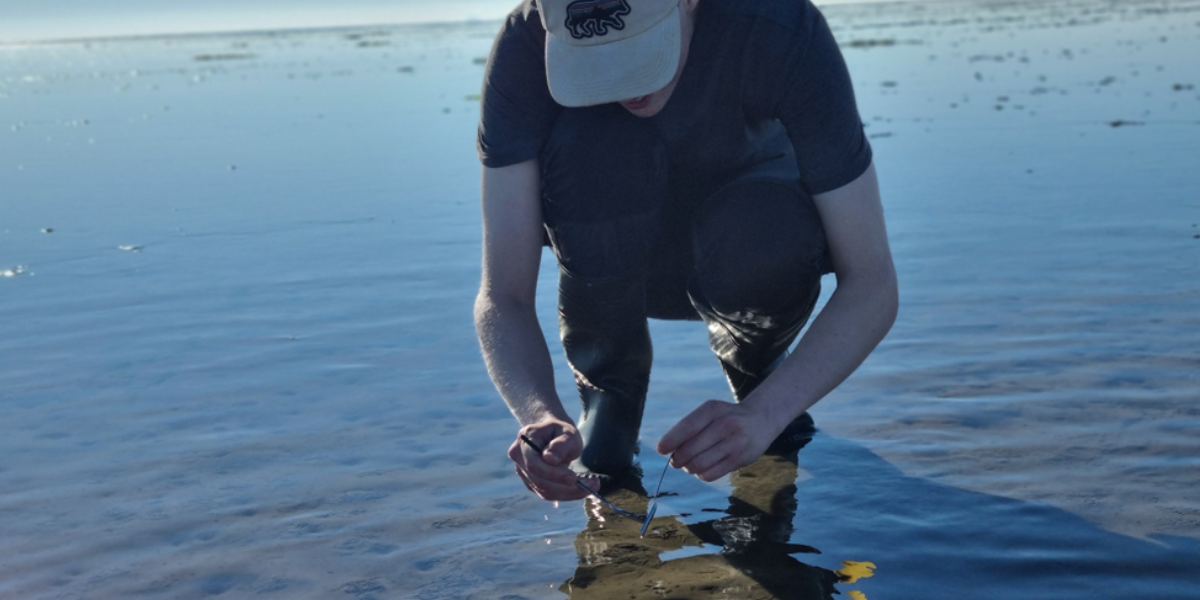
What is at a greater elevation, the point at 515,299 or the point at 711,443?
the point at 515,299

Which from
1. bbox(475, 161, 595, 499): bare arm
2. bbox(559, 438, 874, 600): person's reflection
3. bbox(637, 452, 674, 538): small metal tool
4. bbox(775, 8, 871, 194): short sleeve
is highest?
bbox(775, 8, 871, 194): short sleeve

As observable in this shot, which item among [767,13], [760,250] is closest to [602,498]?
[760,250]

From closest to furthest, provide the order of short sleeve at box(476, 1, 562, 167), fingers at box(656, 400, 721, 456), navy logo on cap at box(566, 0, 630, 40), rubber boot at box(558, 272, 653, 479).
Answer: fingers at box(656, 400, 721, 456)
navy logo on cap at box(566, 0, 630, 40)
short sleeve at box(476, 1, 562, 167)
rubber boot at box(558, 272, 653, 479)

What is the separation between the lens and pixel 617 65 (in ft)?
8.67

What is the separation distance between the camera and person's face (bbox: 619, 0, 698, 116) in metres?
2.76

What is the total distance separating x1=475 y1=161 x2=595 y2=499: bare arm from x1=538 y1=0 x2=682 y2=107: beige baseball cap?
1.16 ft

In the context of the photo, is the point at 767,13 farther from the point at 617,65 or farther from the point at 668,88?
the point at 617,65

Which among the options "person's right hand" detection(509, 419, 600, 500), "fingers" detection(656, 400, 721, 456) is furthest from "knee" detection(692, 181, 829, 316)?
"person's right hand" detection(509, 419, 600, 500)

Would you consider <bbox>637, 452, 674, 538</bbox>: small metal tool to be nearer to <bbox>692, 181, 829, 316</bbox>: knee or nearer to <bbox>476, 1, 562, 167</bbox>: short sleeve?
<bbox>692, 181, 829, 316</bbox>: knee

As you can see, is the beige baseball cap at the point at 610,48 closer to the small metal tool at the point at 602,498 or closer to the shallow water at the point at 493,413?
the small metal tool at the point at 602,498

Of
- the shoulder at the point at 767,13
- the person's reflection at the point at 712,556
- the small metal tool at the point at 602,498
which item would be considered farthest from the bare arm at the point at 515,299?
the shoulder at the point at 767,13

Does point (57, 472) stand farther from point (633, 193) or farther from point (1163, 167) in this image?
point (1163, 167)

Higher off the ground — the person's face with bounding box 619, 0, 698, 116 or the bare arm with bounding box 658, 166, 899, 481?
the person's face with bounding box 619, 0, 698, 116

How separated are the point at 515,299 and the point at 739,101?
0.70m
